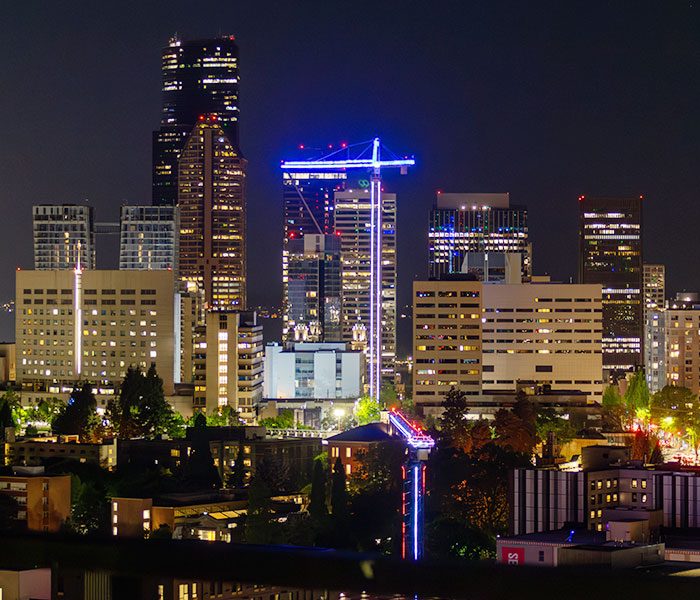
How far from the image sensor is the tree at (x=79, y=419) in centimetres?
2127

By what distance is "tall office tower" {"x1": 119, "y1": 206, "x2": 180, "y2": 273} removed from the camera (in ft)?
144

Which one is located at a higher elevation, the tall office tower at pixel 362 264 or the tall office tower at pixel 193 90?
the tall office tower at pixel 193 90

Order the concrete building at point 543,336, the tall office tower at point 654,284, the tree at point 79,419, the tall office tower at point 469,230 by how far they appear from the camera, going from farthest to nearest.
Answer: the tall office tower at point 654,284 → the tall office tower at point 469,230 → the concrete building at point 543,336 → the tree at point 79,419

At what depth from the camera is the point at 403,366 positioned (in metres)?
46.4

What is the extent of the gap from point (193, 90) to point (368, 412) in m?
35.5

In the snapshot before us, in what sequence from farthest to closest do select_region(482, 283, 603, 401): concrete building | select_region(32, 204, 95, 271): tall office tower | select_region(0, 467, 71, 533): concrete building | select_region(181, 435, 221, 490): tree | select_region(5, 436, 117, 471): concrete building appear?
select_region(32, 204, 95, 271): tall office tower, select_region(482, 283, 603, 401): concrete building, select_region(5, 436, 117, 471): concrete building, select_region(181, 435, 221, 490): tree, select_region(0, 467, 71, 533): concrete building

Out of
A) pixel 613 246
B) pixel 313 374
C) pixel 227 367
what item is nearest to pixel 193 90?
pixel 613 246

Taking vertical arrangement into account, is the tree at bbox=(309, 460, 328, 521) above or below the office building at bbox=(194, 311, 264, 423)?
below

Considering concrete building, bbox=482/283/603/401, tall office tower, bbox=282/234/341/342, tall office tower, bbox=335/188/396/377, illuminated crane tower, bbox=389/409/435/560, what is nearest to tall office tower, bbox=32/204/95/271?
tall office tower, bbox=282/234/341/342

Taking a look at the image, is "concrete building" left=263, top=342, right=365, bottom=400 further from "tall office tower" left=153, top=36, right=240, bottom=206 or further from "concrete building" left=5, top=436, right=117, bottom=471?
"tall office tower" left=153, top=36, right=240, bottom=206

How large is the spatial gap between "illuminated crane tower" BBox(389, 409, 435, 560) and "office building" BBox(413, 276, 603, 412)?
35.4 feet

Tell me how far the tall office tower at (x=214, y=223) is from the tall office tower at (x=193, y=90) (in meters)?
4.95

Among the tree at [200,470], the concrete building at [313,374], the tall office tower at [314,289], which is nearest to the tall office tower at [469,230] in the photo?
the tall office tower at [314,289]

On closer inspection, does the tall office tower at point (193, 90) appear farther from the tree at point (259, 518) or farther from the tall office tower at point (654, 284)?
the tree at point (259, 518)
